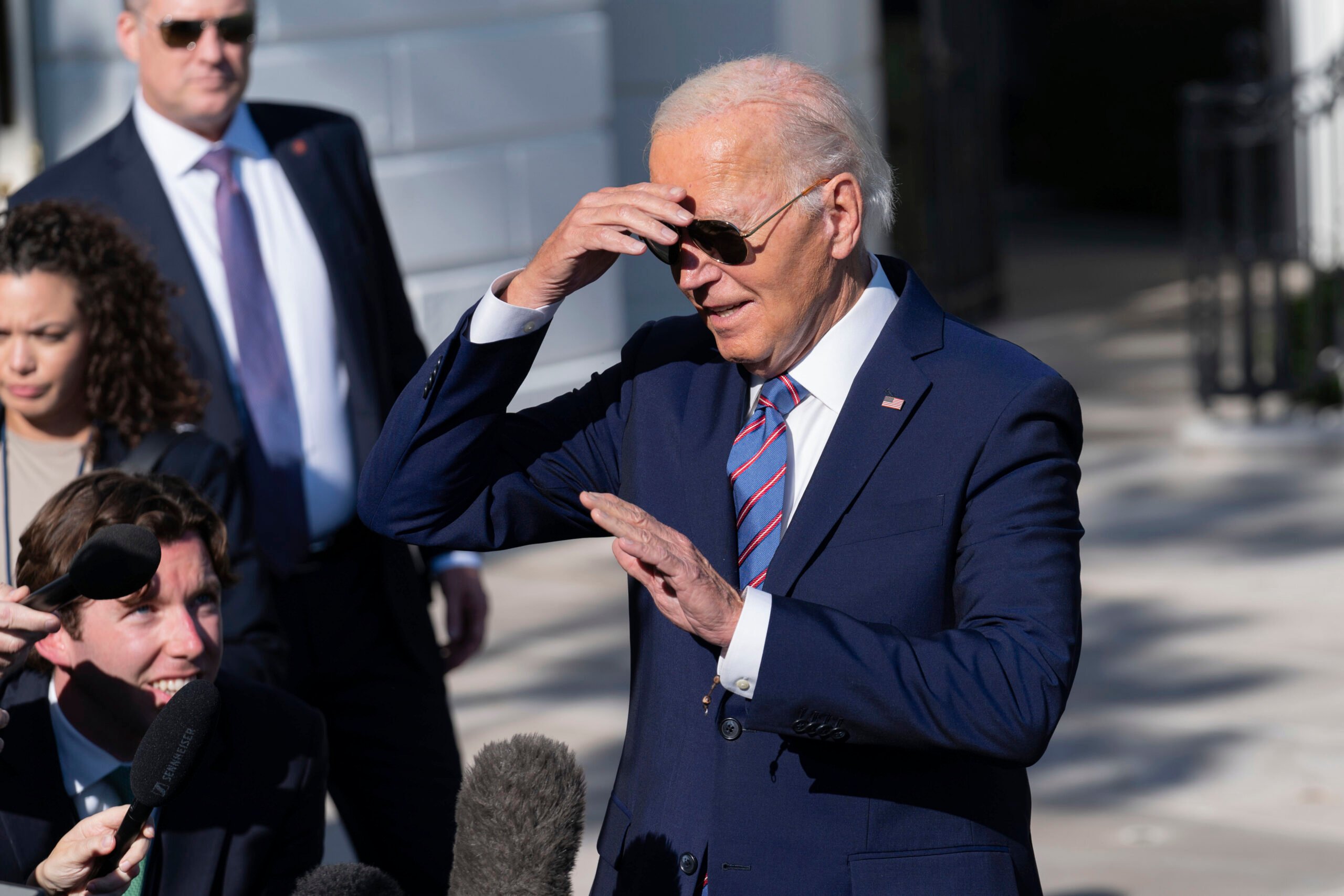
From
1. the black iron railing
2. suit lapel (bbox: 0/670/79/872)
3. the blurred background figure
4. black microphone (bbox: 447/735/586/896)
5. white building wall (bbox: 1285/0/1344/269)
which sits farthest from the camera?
white building wall (bbox: 1285/0/1344/269)

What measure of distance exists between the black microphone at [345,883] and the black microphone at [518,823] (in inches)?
4.5

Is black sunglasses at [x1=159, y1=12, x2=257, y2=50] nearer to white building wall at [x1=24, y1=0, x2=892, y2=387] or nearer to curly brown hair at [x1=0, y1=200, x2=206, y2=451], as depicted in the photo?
curly brown hair at [x1=0, y1=200, x2=206, y2=451]

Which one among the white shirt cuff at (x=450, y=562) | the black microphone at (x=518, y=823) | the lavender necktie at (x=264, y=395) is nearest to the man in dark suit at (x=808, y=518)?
the black microphone at (x=518, y=823)

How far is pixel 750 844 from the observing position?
2.21 m

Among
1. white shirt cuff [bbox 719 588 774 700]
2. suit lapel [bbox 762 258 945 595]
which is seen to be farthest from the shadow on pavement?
white shirt cuff [bbox 719 588 774 700]

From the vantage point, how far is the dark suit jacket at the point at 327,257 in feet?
12.1

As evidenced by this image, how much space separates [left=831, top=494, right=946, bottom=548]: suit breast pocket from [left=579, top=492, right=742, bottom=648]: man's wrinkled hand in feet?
0.81

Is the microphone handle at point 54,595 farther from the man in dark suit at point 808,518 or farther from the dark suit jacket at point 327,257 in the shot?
the dark suit jacket at point 327,257

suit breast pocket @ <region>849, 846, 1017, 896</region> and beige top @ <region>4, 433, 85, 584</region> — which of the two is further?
beige top @ <region>4, 433, 85, 584</region>

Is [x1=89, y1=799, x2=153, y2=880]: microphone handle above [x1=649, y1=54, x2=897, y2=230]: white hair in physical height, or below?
below

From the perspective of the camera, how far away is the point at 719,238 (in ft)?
7.32

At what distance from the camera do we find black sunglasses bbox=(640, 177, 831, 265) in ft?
7.29

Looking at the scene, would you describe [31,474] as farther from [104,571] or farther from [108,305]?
[104,571]

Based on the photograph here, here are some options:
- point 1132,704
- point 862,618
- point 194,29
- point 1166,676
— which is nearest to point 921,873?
point 862,618
